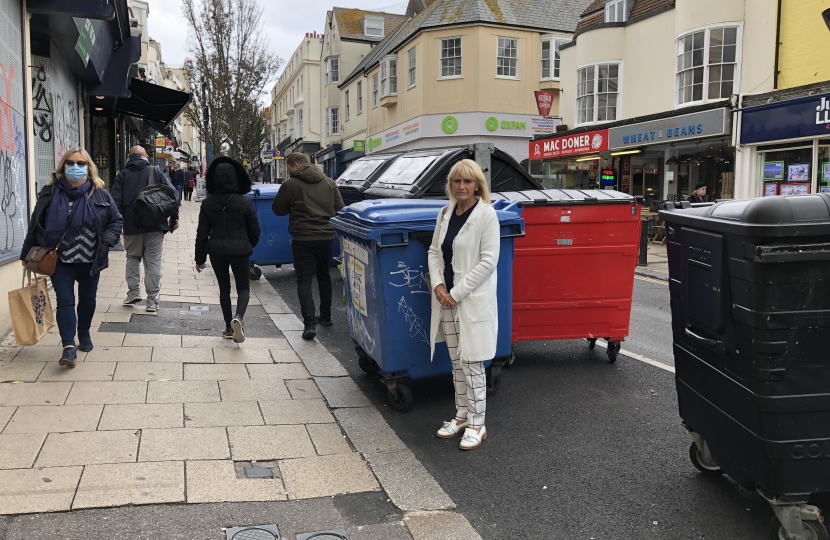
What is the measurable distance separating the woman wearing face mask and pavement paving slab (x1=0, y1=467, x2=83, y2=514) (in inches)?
75.0

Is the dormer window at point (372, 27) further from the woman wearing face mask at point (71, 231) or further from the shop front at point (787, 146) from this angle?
the woman wearing face mask at point (71, 231)

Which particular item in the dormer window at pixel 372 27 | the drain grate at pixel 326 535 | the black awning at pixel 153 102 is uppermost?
the dormer window at pixel 372 27

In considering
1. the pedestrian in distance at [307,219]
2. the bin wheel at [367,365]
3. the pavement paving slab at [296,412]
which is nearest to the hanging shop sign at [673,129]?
the pedestrian in distance at [307,219]

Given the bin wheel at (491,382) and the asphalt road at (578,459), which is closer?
the asphalt road at (578,459)

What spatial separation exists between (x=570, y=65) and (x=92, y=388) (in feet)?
73.3

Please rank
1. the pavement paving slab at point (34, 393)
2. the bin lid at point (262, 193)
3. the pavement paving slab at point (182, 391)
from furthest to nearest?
1. the bin lid at point (262, 193)
2. the pavement paving slab at point (182, 391)
3. the pavement paving slab at point (34, 393)

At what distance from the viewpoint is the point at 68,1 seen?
25.7ft

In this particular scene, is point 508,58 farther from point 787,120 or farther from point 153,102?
point 153,102

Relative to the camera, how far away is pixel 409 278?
4.87 meters

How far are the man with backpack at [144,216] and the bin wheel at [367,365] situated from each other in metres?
3.03

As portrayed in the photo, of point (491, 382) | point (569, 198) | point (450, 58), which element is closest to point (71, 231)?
point (491, 382)

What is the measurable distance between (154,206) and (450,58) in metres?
23.2

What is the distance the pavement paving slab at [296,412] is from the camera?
4742 mm

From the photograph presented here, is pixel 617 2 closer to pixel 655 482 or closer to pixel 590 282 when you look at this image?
pixel 590 282
